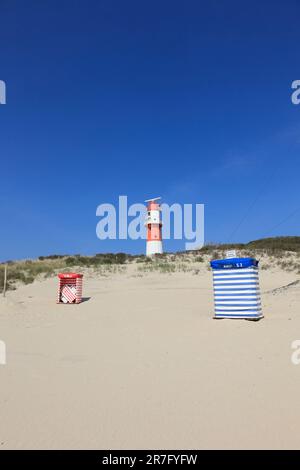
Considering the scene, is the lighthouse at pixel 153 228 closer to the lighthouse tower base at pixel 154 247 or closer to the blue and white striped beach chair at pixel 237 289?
the lighthouse tower base at pixel 154 247

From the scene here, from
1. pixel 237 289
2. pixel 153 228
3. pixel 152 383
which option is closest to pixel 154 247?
pixel 153 228

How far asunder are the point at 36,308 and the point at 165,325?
5.67 meters

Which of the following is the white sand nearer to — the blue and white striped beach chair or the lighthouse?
the blue and white striped beach chair

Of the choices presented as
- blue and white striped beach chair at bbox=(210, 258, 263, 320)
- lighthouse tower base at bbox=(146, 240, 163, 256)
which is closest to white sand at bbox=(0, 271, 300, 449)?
blue and white striped beach chair at bbox=(210, 258, 263, 320)

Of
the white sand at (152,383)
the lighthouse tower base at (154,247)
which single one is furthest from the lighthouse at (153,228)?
the white sand at (152,383)

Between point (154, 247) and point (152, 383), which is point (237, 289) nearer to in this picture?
point (152, 383)

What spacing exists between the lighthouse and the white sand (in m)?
34.6

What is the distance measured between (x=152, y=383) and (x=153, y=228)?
133 feet

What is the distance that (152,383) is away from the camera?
14.8 feet

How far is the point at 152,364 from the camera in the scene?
17.5 feet

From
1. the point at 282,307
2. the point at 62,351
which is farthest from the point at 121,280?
the point at 62,351

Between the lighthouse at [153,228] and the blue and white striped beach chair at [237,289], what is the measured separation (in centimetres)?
3468

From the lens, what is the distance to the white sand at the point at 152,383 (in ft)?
10.5
